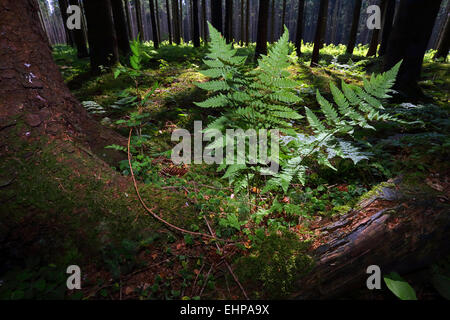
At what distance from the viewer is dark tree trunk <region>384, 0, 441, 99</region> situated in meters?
4.15

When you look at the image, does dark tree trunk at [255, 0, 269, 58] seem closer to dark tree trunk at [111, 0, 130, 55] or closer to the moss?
dark tree trunk at [111, 0, 130, 55]

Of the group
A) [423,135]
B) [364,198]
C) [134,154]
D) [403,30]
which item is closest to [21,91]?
[134,154]

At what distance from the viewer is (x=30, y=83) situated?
5.88ft

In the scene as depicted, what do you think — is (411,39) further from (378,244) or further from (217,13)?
(217,13)

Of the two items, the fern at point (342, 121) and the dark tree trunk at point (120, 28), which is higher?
the dark tree trunk at point (120, 28)

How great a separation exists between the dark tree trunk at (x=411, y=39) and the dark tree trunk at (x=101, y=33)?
646 centimetres

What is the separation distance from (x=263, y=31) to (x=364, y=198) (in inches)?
297

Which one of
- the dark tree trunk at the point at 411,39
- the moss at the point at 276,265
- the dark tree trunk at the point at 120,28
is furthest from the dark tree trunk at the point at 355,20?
the moss at the point at 276,265

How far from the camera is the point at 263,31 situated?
25.2 feet

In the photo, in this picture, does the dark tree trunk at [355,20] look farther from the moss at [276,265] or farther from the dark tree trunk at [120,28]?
the moss at [276,265]

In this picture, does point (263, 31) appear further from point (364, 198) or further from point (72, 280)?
point (72, 280)

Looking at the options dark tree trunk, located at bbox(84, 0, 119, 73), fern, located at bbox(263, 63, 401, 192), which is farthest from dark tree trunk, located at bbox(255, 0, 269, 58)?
fern, located at bbox(263, 63, 401, 192)

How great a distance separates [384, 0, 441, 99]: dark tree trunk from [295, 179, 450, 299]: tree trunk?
12.5 ft

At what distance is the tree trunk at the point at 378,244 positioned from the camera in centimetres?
136
